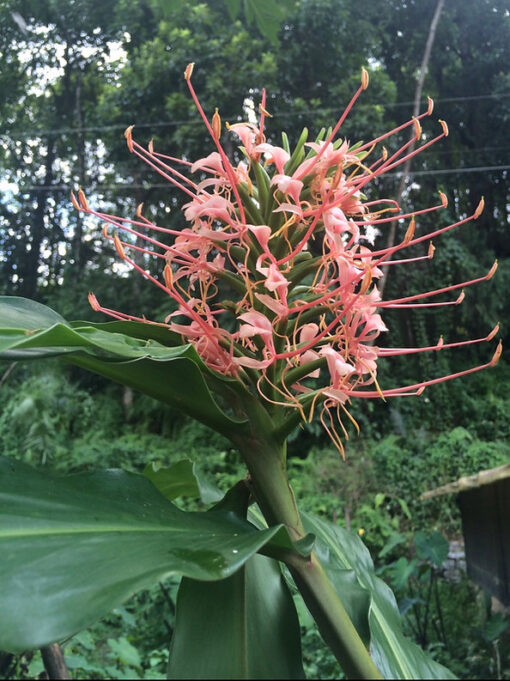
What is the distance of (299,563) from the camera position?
1.12 ft

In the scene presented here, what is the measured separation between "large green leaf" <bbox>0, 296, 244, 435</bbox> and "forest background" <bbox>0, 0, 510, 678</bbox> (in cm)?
382

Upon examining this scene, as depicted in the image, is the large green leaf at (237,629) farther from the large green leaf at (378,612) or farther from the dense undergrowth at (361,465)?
the dense undergrowth at (361,465)

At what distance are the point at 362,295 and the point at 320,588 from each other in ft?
0.63

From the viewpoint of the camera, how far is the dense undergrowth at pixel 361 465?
2.58 m

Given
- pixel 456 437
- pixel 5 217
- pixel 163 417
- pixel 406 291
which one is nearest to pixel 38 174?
pixel 5 217

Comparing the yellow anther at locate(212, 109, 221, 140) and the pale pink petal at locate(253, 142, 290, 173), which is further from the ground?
the yellow anther at locate(212, 109, 221, 140)

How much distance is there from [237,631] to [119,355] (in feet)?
0.57

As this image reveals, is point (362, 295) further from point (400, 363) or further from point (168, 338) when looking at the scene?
point (400, 363)

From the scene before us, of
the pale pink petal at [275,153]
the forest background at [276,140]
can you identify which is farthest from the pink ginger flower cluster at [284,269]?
the forest background at [276,140]

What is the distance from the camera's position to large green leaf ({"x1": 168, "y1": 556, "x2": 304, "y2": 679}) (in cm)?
30

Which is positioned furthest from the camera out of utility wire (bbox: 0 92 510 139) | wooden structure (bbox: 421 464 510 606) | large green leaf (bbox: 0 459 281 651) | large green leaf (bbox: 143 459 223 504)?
utility wire (bbox: 0 92 510 139)

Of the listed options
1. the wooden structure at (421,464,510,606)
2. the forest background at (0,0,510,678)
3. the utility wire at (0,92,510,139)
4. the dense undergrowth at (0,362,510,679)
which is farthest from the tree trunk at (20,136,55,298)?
the wooden structure at (421,464,510,606)

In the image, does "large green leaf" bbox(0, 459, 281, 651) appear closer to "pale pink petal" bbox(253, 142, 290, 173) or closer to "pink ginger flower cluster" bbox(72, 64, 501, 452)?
"pink ginger flower cluster" bbox(72, 64, 501, 452)

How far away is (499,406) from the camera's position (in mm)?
5148
